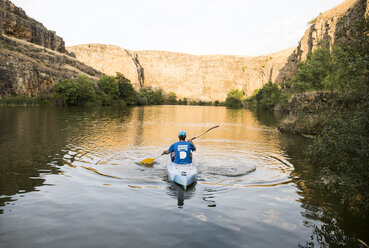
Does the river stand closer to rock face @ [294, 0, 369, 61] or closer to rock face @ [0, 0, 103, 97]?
rock face @ [0, 0, 103, 97]

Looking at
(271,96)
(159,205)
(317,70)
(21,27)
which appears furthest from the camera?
(21,27)

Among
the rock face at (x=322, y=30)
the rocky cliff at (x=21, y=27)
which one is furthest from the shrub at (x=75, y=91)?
the rock face at (x=322, y=30)

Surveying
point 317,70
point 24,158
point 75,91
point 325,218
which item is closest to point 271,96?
point 317,70

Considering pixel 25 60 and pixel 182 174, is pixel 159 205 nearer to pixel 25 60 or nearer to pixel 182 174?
pixel 182 174

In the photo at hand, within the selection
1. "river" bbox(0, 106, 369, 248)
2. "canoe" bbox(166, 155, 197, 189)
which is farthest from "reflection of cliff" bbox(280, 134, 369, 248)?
"canoe" bbox(166, 155, 197, 189)

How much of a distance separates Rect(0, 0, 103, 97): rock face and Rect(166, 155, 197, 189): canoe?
65.4 metres

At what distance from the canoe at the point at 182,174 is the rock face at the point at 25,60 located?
215 feet

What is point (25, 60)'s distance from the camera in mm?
72938

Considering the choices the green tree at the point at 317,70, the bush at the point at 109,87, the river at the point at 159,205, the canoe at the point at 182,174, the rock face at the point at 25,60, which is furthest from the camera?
the bush at the point at 109,87

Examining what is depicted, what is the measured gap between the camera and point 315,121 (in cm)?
2239

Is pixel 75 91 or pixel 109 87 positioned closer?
pixel 75 91

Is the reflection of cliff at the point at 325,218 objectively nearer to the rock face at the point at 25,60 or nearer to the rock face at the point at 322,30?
the rock face at the point at 322,30

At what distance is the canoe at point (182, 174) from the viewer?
912 cm

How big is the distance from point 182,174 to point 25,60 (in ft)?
258
